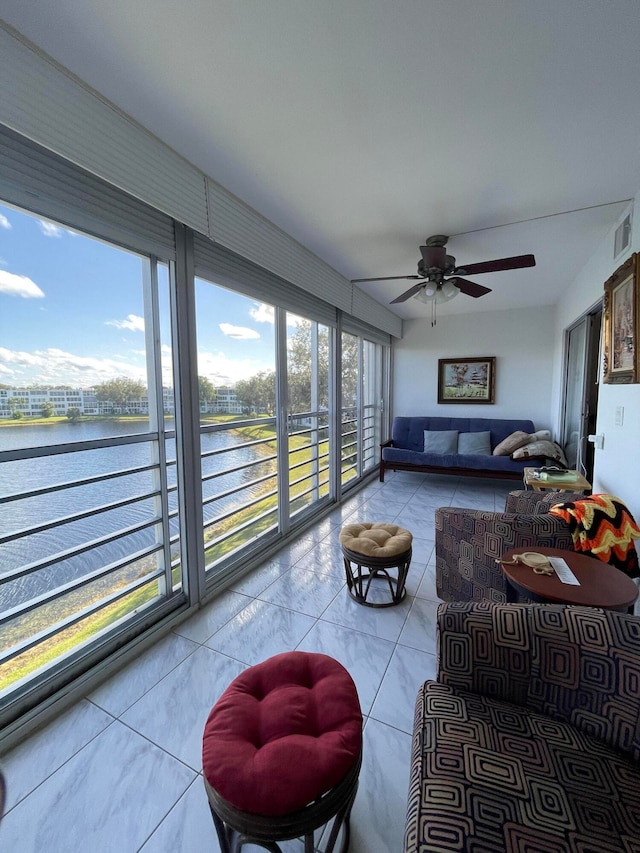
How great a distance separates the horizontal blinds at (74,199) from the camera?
4.20 ft

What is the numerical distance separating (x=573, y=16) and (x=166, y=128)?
1525 millimetres

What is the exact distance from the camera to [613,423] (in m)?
2.25

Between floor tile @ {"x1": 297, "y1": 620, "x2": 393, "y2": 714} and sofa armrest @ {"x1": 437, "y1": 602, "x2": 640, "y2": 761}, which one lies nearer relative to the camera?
sofa armrest @ {"x1": 437, "y1": 602, "x2": 640, "y2": 761}

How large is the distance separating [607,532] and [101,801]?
2290 mm

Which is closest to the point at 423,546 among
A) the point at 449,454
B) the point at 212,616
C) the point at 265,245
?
the point at 212,616

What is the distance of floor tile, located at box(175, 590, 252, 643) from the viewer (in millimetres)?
1938

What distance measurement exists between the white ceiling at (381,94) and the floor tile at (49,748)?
2.48 meters

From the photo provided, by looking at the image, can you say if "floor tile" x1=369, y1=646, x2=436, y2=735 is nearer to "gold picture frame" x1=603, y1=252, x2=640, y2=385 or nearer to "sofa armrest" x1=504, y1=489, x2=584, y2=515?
"sofa armrest" x1=504, y1=489, x2=584, y2=515

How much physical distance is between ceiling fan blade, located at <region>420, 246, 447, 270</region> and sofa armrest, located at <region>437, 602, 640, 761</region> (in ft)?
7.49

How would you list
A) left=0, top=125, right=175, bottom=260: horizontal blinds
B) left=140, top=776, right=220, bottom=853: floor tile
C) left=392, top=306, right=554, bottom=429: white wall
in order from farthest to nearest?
left=392, top=306, right=554, bottom=429: white wall → left=0, top=125, right=175, bottom=260: horizontal blinds → left=140, top=776, right=220, bottom=853: floor tile

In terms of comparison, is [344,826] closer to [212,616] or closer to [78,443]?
[212,616]

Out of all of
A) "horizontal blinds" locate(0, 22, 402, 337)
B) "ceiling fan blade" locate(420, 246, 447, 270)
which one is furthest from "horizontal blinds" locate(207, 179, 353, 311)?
"ceiling fan blade" locate(420, 246, 447, 270)

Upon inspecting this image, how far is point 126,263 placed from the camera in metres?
1.78

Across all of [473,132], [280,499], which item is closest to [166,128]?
[473,132]
